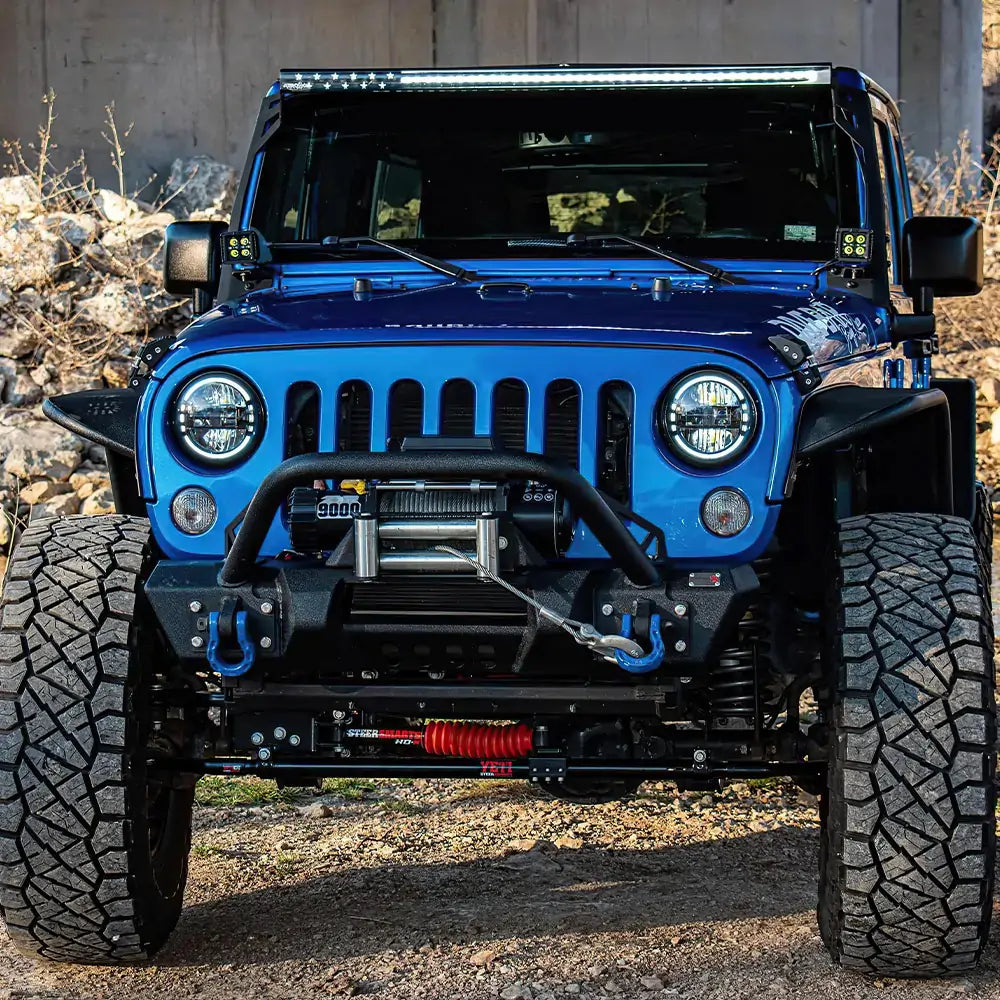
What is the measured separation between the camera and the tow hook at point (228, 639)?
362 centimetres

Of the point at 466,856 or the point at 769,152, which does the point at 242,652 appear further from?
the point at 769,152

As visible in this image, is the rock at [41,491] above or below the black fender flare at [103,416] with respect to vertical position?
below

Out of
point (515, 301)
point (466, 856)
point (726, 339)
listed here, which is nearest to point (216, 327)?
point (515, 301)

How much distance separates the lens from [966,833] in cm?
357

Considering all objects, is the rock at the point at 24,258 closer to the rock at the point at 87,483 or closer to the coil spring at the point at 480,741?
the rock at the point at 87,483

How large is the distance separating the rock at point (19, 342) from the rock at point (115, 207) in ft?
4.00

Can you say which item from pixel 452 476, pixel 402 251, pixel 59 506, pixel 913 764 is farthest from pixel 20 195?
pixel 913 764

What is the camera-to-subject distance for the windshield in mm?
4922

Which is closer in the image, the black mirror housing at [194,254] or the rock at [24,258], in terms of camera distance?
the black mirror housing at [194,254]

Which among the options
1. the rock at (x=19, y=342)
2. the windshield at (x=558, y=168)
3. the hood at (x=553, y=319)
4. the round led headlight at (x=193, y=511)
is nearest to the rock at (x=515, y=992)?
the round led headlight at (x=193, y=511)

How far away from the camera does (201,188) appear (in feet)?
39.7

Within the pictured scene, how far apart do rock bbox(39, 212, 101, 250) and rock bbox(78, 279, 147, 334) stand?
43 centimetres

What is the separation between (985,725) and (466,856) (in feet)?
6.08

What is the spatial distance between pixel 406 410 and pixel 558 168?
5.18 feet
